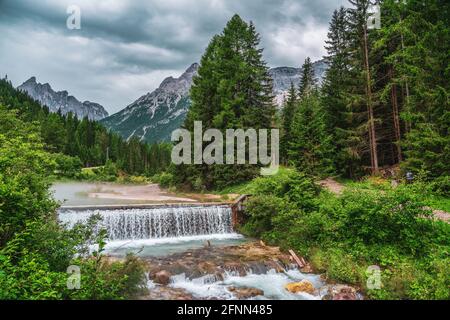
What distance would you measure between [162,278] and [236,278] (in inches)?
105

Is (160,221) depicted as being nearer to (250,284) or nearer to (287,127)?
(250,284)

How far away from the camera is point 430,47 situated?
1589 cm

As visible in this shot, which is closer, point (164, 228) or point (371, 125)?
point (164, 228)

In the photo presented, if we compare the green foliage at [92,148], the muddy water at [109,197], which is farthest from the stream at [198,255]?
the green foliage at [92,148]

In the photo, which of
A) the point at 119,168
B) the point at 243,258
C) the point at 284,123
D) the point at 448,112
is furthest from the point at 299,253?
the point at 119,168

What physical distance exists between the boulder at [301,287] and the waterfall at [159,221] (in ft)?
27.8

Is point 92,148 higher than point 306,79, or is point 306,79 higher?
point 306,79

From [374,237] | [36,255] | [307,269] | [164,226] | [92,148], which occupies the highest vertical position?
[92,148]

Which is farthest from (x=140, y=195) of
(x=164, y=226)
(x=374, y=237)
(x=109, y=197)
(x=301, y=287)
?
(x=374, y=237)

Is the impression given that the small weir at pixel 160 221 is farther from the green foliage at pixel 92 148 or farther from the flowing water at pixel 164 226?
the green foliage at pixel 92 148

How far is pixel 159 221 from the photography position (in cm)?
1756

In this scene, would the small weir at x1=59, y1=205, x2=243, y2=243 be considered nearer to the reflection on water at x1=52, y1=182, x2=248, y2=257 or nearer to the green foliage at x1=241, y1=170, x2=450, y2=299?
the reflection on water at x1=52, y1=182, x2=248, y2=257

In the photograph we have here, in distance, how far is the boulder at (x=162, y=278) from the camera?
10258 millimetres

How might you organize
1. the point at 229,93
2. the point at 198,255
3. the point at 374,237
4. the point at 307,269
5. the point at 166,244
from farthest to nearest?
the point at 229,93
the point at 166,244
the point at 198,255
the point at 374,237
the point at 307,269
